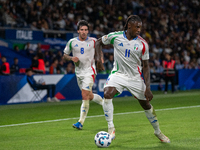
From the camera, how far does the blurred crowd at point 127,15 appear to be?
2153 cm

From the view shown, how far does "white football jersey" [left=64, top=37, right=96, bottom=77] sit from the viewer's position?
30.3 feet

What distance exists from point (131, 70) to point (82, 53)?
3.04m

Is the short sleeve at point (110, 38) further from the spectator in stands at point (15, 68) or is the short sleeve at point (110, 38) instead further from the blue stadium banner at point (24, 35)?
the blue stadium banner at point (24, 35)

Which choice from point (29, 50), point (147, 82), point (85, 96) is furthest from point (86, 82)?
point (29, 50)

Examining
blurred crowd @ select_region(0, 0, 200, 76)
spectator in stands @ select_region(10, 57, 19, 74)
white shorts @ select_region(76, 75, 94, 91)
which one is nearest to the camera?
white shorts @ select_region(76, 75, 94, 91)

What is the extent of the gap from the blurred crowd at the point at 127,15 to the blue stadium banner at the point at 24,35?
0.73 metres

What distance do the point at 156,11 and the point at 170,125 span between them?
2528 centimetres

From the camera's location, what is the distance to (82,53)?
30.5 feet

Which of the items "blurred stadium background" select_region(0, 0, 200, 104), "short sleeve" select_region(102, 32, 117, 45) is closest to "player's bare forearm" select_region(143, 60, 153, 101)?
"short sleeve" select_region(102, 32, 117, 45)

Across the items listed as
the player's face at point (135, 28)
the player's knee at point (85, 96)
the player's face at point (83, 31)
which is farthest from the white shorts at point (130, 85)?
the player's face at point (83, 31)

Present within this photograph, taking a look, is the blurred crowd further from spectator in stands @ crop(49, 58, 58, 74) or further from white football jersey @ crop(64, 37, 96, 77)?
white football jersey @ crop(64, 37, 96, 77)

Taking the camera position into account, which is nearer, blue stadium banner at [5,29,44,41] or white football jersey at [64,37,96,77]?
white football jersey at [64,37,96,77]

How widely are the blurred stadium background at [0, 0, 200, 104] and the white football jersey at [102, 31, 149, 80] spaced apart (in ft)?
31.1

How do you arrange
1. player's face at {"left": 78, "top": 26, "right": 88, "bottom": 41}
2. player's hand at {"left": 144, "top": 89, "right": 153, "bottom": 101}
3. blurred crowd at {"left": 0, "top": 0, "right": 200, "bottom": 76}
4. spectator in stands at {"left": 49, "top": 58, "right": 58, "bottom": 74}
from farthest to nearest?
blurred crowd at {"left": 0, "top": 0, "right": 200, "bottom": 76}
spectator in stands at {"left": 49, "top": 58, "right": 58, "bottom": 74}
player's face at {"left": 78, "top": 26, "right": 88, "bottom": 41}
player's hand at {"left": 144, "top": 89, "right": 153, "bottom": 101}
